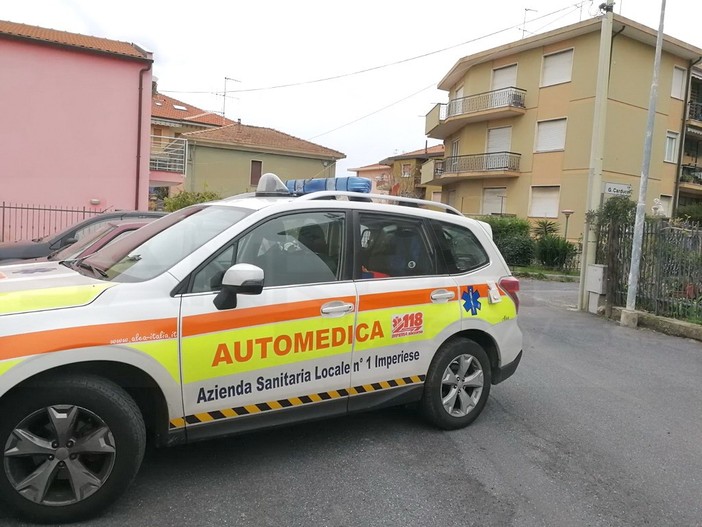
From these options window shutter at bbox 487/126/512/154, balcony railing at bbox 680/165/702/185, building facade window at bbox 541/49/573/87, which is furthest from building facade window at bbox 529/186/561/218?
balcony railing at bbox 680/165/702/185

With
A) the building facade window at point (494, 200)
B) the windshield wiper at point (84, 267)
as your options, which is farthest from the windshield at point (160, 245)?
the building facade window at point (494, 200)

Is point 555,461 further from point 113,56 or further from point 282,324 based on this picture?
point 113,56

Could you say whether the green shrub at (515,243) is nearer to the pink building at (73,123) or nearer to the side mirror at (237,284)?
the pink building at (73,123)

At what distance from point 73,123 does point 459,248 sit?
16.6m

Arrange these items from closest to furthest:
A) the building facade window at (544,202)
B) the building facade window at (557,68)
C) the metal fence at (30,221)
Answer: the metal fence at (30,221) < the building facade window at (557,68) < the building facade window at (544,202)

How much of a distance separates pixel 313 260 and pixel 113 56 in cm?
1722

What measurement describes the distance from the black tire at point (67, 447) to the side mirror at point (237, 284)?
703 mm

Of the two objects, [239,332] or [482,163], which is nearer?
[239,332]

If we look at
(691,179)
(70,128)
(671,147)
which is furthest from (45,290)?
(691,179)

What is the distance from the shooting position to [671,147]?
29047 millimetres

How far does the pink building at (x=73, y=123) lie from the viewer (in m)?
16.6

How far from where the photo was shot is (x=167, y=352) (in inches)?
115

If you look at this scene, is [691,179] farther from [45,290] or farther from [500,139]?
[45,290]

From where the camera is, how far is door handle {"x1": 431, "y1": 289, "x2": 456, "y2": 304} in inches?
160
